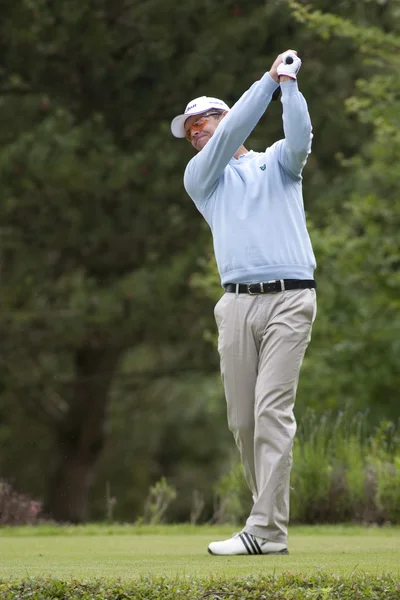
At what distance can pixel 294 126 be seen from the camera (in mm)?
4965

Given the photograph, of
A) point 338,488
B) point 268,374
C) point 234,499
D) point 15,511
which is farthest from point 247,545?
point 15,511

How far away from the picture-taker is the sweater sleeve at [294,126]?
492cm

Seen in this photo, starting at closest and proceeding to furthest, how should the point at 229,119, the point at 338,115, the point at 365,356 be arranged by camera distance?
the point at 229,119 → the point at 365,356 → the point at 338,115

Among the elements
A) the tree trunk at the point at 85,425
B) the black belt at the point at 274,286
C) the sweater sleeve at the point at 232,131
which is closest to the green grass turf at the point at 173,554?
the black belt at the point at 274,286

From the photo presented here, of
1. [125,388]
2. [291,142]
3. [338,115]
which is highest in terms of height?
[338,115]

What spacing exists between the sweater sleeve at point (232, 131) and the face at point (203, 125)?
21 cm

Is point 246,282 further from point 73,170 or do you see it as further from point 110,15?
point 110,15

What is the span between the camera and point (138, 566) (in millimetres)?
4672

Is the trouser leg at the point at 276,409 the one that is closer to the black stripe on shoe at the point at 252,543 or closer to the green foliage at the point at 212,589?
the black stripe on shoe at the point at 252,543

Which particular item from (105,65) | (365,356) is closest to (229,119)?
(365,356)

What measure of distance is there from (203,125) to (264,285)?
86 centimetres

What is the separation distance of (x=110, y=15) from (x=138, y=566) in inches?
450

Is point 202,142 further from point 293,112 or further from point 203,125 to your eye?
point 293,112

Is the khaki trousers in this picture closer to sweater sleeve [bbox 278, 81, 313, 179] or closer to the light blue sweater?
the light blue sweater
